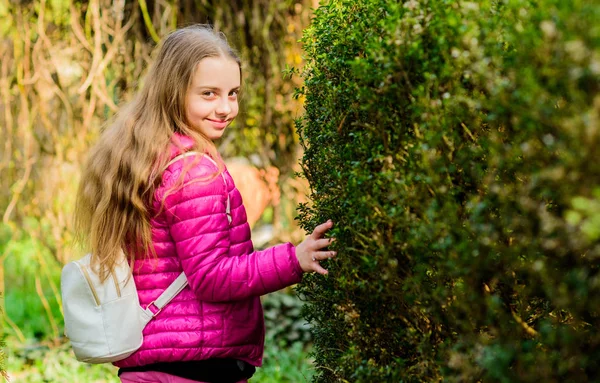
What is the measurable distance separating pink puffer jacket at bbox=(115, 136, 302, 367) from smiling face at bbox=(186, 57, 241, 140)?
10 centimetres

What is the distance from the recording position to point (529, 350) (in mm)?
1377

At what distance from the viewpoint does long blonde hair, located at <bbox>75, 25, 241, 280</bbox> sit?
217 centimetres

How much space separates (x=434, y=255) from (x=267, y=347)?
327 cm

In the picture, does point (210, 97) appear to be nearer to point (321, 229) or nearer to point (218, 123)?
point (218, 123)

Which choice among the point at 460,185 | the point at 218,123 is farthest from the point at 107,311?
the point at 460,185

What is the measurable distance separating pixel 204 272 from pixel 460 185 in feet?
2.78

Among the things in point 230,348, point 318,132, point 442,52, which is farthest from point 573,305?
point 230,348

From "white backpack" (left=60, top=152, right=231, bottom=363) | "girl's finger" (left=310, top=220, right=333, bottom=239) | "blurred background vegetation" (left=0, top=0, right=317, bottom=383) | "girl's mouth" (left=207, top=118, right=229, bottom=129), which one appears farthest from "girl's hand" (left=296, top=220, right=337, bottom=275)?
"blurred background vegetation" (left=0, top=0, right=317, bottom=383)

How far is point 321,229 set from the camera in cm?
193

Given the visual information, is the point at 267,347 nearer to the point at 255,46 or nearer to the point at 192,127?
the point at 255,46

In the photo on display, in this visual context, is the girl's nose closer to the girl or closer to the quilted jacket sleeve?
the girl

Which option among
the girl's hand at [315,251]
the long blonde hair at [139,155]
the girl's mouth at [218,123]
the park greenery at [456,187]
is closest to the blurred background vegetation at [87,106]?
the long blonde hair at [139,155]

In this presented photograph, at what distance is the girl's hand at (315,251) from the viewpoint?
75.7 inches

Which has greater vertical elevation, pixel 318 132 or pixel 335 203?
pixel 318 132
